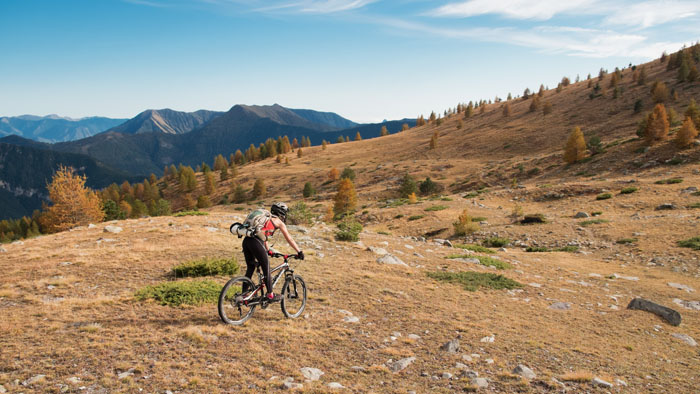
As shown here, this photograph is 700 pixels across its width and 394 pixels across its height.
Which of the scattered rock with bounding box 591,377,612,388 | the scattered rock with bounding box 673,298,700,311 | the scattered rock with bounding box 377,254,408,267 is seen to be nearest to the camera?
the scattered rock with bounding box 591,377,612,388

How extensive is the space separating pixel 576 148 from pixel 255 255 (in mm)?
64657

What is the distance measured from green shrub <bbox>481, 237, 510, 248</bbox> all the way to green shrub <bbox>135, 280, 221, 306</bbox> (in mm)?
22459

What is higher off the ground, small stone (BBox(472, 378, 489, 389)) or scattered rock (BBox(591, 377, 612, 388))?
small stone (BBox(472, 378, 489, 389))

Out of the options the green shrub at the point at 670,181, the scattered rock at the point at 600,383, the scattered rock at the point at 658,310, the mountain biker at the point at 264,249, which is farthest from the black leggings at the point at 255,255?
the green shrub at the point at 670,181

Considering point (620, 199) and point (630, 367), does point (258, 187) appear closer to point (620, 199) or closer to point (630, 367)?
point (620, 199)

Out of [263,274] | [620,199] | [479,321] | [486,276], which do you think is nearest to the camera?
[263,274]

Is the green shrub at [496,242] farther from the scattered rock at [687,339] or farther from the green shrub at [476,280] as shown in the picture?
the scattered rock at [687,339]

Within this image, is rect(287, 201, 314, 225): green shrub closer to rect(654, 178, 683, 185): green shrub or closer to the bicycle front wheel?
the bicycle front wheel

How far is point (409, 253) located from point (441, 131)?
395ft

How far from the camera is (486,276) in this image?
14.2m

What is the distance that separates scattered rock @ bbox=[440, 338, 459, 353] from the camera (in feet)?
25.1

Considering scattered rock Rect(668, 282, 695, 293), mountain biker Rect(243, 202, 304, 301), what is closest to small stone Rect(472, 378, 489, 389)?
mountain biker Rect(243, 202, 304, 301)

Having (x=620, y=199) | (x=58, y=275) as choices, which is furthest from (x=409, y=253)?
(x=620, y=199)

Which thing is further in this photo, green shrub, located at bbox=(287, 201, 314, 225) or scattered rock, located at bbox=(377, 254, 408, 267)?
green shrub, located at bbox=(287, 201, 314, 225)
